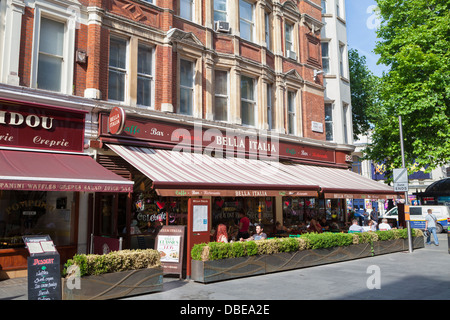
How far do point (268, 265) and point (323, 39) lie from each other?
52.6 ft

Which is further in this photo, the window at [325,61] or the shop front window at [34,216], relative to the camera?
the window at [325,61]

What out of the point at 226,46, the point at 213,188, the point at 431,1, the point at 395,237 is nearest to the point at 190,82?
the point at 226,46

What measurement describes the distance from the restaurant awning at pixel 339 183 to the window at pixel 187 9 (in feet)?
23.1

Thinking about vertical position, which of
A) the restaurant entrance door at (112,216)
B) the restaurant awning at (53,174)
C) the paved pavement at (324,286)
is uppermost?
the restaurant awning at (53,174)

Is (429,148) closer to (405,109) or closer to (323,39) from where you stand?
(405,109)

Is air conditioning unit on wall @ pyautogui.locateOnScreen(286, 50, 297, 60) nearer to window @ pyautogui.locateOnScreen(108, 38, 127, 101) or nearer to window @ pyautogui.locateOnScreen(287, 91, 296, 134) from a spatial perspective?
window @ pyautogui.locateOnScreen(287, 91, 296, 134)

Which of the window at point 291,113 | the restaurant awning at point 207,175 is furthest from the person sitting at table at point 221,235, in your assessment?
the window at point 291,113

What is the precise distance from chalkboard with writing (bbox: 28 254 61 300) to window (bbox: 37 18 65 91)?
19.1 ft

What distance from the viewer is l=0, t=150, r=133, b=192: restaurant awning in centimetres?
815

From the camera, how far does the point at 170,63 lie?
13469mm

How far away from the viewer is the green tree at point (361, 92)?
28750 millimetres

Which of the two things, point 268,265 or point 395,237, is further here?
point 395,237

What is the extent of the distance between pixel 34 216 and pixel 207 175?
4.82 metres

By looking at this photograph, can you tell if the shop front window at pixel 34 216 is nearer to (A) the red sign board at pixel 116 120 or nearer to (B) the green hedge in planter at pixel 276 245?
(A) the red sign board at pixel 116 120
